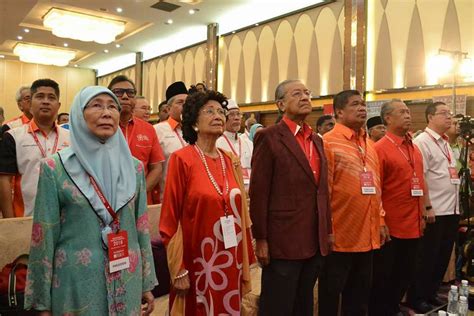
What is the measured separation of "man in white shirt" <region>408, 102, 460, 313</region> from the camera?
361cm

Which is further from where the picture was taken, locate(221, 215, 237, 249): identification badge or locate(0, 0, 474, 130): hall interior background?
locate(0, 0, 474, 130): hall interior background

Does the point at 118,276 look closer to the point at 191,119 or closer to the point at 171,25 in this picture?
the point at 191,119

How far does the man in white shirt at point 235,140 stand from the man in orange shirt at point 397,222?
52.5 inches

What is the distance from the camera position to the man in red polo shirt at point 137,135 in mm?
2920

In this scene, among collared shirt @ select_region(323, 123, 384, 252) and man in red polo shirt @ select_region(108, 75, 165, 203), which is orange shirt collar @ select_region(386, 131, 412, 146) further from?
man in red polo shirt @ select_region(108, 75, 165, 203)

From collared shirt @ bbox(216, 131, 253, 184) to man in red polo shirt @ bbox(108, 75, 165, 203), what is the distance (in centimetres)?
97

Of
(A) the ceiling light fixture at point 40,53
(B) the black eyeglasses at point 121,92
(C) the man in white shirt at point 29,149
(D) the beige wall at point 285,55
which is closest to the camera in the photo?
(C) the man in white shirt at point 29,149

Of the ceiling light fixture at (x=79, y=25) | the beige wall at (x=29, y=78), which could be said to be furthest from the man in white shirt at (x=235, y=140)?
the beige wall at (x=29, y=78)

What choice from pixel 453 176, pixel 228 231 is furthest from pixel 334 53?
pixel 228 231

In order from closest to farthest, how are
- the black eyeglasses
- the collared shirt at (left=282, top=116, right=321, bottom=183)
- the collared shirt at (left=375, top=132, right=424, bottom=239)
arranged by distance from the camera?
the collared shirt at (left=282, top=116, right=321, bottom=183) → the black eyeglasses → the collared shirt at (left=375, top=132, right=424, bottom=239)

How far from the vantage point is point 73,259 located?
4.99 ft

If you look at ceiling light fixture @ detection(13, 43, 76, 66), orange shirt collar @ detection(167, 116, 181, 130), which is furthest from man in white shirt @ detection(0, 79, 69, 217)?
ceiling light fixture @ detection(13, 43, 76, 66)

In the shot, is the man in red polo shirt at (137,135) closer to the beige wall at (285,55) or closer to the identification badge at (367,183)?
the identification badge at (367,183)

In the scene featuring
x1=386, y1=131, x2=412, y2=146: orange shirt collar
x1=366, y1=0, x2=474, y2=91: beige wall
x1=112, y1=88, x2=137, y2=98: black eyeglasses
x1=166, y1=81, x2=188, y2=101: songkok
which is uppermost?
x1=366, y1=0, x2=474, y2=91: beige wall
